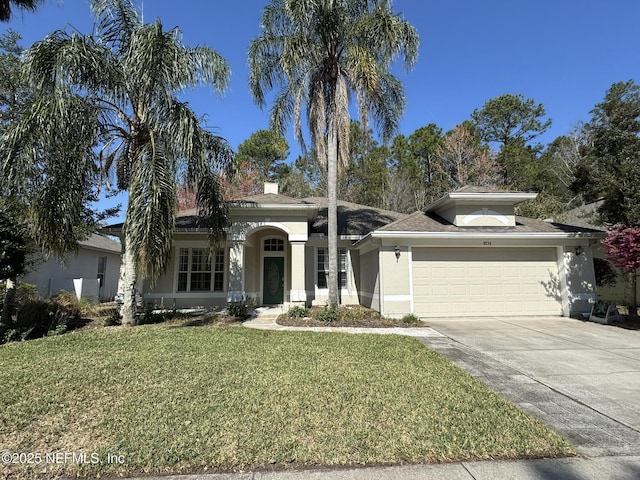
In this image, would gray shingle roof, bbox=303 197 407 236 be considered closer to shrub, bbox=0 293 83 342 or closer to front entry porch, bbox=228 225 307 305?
front entry porch, bbox=228 225 307 305

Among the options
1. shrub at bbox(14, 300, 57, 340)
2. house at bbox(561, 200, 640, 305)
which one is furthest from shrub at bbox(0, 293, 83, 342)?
house at bbox(561, 200, 640, 305)

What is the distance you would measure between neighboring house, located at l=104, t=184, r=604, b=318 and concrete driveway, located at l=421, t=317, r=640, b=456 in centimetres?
142

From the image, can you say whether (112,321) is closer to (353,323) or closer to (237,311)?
(237,311)

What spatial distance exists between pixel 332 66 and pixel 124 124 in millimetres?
6688

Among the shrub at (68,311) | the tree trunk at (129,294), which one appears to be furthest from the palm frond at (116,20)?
the shrub at (68,311)

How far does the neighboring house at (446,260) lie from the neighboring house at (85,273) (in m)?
6.14

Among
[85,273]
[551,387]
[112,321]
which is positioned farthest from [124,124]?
[85,273]

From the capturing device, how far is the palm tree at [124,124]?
7.48 meters

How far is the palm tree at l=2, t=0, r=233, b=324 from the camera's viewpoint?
294 inches

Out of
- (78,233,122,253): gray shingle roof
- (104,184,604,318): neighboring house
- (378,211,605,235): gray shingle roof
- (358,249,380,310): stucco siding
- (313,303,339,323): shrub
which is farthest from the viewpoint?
(78,233,122,253): gray shingle roof

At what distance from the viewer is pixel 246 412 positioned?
3680 millimetres

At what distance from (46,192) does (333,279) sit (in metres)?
8.00

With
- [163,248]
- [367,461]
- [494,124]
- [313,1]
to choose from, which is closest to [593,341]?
[367,461]

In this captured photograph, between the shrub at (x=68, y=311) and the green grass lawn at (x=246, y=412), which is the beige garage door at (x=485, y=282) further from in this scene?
the shrub at (x=68, y=311)
